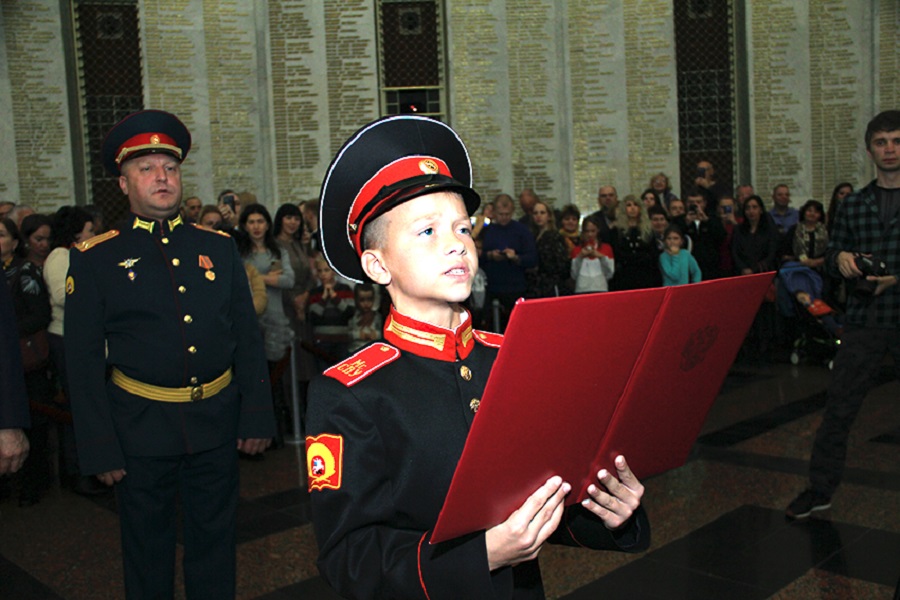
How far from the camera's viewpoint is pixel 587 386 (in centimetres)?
145

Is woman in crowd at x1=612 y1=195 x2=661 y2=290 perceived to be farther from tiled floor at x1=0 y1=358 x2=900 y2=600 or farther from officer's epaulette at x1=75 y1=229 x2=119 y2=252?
officer's epaulette at x1=75 y1=229 x2=119 y2=252

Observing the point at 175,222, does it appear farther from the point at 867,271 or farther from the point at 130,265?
the point at 867,271

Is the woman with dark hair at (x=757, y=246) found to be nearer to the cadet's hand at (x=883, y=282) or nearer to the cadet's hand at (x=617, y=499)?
the cadet's hand at (x=883, y=282)

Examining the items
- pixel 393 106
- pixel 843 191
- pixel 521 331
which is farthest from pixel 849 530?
pixel 393 106

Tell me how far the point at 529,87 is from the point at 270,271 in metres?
6.86

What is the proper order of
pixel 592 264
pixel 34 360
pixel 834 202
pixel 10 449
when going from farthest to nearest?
1. pixel 834 202
2. pixel 592 264
3. pixel 34 360
4. pixel 10 449

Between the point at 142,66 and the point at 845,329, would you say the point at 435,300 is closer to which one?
the point at 845,329

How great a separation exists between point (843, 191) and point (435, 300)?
9.89m

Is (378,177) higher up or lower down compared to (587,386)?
higher up

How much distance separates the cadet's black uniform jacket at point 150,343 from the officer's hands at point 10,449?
0.20 meters

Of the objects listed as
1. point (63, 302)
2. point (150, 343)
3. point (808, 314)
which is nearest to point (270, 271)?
point (63, 302)

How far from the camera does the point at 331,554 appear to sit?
1.61 meters

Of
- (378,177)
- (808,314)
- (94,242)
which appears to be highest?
(378,177)

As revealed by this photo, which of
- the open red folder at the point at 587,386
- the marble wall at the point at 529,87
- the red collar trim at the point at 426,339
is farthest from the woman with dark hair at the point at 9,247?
the marble wall at the point at 529,87
